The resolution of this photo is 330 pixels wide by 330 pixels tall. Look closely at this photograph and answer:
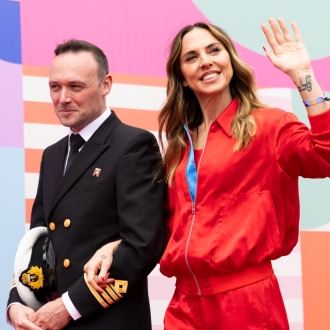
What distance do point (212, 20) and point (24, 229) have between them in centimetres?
141

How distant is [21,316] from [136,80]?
136cm

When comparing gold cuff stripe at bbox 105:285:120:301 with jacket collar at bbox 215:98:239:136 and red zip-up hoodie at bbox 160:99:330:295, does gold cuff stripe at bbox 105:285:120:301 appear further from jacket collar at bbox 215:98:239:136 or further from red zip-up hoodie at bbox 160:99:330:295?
jacket collar at bbox 215:98:239:136

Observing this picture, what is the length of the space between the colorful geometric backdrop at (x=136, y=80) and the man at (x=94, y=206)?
0.53 metres

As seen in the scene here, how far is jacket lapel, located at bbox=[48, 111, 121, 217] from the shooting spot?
2.44 m

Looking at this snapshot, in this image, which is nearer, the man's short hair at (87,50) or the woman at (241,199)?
the woman at (241,199)

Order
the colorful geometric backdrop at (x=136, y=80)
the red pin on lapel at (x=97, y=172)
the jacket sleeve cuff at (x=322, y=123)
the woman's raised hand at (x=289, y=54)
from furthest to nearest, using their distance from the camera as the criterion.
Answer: the colorful geometric backdrop at (x=136, y=80) < the red pin on lapel at (x=97, y=172) < the woman's raised hand at (x=289, y=54) < the jacket sleeve cuff at (x=322, y=123)

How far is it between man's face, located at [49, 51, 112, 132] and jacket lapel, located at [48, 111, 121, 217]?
0.27 ft

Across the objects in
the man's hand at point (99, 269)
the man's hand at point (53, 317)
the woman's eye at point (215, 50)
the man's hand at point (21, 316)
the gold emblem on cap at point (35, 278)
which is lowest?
the man's hand at point (21, 316)

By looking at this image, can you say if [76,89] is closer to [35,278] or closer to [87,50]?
[87,50]

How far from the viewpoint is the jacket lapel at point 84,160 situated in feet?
7.99

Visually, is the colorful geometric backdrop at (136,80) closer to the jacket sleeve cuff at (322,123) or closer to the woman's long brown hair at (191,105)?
the woman's long brown hair at (191,105)

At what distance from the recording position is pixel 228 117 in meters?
2.38

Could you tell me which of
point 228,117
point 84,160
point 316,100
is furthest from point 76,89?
point 316,100

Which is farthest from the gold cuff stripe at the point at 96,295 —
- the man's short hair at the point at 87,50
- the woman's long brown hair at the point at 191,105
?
the man's short hair at the point at 87,50
